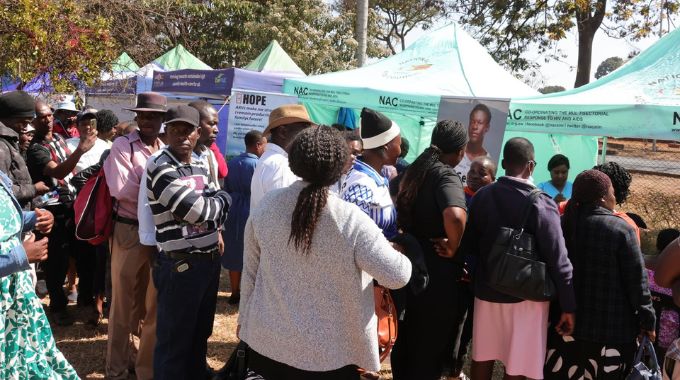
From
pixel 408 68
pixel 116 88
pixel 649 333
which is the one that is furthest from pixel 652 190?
pixel 116 88

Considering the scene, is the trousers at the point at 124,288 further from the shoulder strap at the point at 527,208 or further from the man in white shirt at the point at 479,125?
the man in white shirt at the point at 479,125

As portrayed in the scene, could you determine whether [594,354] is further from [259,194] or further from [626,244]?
[259,194]

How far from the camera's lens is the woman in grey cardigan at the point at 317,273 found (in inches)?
87.7

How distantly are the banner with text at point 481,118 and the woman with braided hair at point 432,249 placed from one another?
2888mm

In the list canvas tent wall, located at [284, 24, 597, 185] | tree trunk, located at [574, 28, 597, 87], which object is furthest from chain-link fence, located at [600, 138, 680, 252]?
tree trunk, located at [574, 28, 597, 87]

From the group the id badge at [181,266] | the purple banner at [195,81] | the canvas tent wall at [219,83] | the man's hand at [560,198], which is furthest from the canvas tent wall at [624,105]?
the purple banner at [195,81]

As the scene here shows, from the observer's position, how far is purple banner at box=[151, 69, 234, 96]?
9.48m

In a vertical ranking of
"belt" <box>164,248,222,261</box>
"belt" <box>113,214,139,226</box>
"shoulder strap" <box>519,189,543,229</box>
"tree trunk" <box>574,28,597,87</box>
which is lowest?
"belt" <box>164,248,222,261</box>

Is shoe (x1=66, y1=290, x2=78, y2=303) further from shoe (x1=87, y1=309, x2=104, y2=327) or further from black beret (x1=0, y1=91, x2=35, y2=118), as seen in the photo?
black beret (x1=0, y1=91, x2=35, y2=118)

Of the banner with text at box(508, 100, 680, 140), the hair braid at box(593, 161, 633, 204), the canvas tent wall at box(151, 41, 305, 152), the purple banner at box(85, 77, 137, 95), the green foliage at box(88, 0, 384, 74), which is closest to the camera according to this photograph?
the hair braid at box(593, 161, 633, 204)

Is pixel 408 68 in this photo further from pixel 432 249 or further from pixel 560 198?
pixel 432 249

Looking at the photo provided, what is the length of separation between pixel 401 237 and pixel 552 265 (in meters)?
0.92

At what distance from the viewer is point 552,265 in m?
3.16

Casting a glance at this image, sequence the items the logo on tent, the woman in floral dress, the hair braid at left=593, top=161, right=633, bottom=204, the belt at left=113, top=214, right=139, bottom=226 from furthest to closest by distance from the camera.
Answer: the logo on tent, the belt at left=113, top=214, right=139, bottom=226, the hair braid at left=593, top=161, right=633, bottom=204, the woman in floral dress
